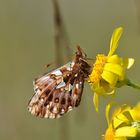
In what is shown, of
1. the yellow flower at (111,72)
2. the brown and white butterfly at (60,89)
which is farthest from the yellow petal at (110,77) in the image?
the brown and white butterfly at (60,89)

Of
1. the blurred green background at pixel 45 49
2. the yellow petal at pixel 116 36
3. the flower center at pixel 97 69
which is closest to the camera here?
the yellow petal at pixel 116 36

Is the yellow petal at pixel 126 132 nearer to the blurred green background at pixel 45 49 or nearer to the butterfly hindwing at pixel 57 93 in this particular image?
the butterfly hindwing at pixel 57 93

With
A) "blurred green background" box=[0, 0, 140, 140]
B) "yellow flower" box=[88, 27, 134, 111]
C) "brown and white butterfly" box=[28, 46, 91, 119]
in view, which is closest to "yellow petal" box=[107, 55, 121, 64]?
"yellow flower" box=[88, 27, 134, 111]

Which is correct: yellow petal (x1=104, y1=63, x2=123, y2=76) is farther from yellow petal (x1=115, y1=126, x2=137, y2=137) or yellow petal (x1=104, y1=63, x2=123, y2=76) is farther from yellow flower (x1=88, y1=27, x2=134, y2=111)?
yellow petal (x1=115, y1=126, x2=137, y2=137)

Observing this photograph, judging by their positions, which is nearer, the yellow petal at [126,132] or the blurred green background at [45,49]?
the yellow petal at [126,132]

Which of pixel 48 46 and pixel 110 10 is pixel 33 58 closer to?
pixel 48 46

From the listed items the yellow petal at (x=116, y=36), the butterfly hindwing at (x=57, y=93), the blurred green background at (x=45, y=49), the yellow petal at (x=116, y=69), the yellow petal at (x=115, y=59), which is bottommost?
the blurred green background at (x=45, y=49)

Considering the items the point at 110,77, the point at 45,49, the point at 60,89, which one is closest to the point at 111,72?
the point at 110,77
